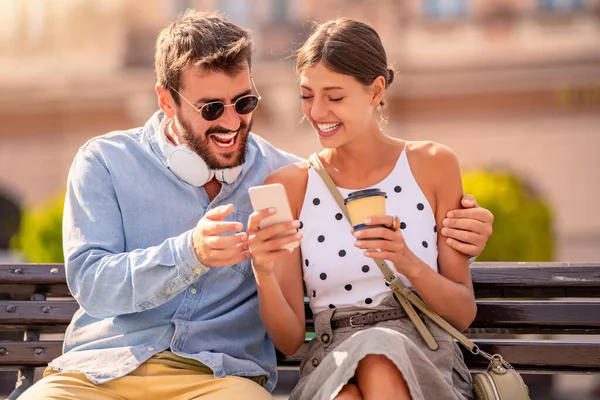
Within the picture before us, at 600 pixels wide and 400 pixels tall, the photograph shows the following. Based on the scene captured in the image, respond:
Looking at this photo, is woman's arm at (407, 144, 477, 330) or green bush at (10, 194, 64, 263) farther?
green bush at (10, 194, 64, 263)

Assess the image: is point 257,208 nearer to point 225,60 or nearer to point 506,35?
point 225,60

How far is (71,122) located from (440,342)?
18374mm

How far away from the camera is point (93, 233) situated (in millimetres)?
3299

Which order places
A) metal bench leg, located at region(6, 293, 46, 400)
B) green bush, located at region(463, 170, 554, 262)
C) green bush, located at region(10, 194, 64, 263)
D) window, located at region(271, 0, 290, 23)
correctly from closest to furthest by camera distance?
metal bench leg, located at region(6, 293, 46, 400) → green bush, located at region(463, 170, 554, 262) → green bush, located at region(10, 194, 64, 263) → window, located at region(271, 0, 290, 23)

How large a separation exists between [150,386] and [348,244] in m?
0.74

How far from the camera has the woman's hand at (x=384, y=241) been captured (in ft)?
9.66

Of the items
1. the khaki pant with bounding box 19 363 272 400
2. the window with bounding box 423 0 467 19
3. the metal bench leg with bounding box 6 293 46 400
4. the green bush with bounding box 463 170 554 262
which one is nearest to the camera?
the khaki pant with bounding box 19 363 272 400

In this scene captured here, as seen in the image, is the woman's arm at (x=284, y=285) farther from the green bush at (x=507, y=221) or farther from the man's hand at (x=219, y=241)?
the green bush at (x=507, y=221)

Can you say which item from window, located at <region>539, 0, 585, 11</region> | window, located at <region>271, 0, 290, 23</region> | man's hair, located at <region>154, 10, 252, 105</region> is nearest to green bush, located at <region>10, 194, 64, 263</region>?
man's hair, located at <region>154, 10, 252, 105</region>

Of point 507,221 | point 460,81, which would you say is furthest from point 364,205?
point 460,81

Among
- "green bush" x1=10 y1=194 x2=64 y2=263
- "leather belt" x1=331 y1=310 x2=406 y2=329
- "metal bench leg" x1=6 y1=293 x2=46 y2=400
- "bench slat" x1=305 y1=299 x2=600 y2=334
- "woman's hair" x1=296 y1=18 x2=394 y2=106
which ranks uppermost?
"woman's hair" x1=296 y1=18 x2=394 y2=106

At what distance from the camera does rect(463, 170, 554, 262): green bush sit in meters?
9.94

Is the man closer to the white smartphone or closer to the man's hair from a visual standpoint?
the man's hair

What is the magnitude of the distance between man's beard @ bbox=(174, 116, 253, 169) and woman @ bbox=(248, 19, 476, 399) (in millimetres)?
159
